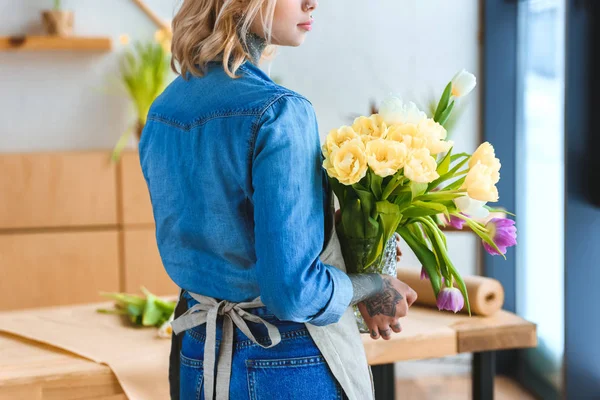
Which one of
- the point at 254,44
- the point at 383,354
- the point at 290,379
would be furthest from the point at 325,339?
the point at 383,354

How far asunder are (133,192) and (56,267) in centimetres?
50

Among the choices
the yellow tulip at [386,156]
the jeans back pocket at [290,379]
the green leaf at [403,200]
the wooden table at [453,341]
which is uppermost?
the yellow tulip at [386,156]

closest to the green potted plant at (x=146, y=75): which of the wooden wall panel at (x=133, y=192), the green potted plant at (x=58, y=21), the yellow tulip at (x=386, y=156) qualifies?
the wooden wall panel at (x=133, y=192)

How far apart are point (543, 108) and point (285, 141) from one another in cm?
293

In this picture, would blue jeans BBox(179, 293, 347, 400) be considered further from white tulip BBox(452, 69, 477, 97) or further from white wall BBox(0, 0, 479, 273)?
white wall BBox(0, 0, 479, 273)

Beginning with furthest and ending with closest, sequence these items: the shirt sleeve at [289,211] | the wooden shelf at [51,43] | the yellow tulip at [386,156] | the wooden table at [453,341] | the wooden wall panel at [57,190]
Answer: the wooden shelf at [51,43], the wooden wall panel at [57,190], the wooden table at [453,341], the yellow tulip at [386,156], the shirt sleeve at [289,211]

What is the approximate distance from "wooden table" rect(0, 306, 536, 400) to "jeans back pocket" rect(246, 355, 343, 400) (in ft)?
2.19

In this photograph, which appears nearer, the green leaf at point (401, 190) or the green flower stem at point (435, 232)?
the green leaf at point (401, 190)

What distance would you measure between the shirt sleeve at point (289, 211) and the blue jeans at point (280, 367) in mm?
94

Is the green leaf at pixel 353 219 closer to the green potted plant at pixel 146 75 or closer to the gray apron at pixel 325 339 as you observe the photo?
the gray apron at pixel 325 339

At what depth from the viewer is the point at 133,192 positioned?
372 centimetres

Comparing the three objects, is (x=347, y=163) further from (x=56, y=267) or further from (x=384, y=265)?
(x=56, y=267)

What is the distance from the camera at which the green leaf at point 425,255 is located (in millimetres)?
1507

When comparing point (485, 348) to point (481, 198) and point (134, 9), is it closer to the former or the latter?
point (481, 198)
